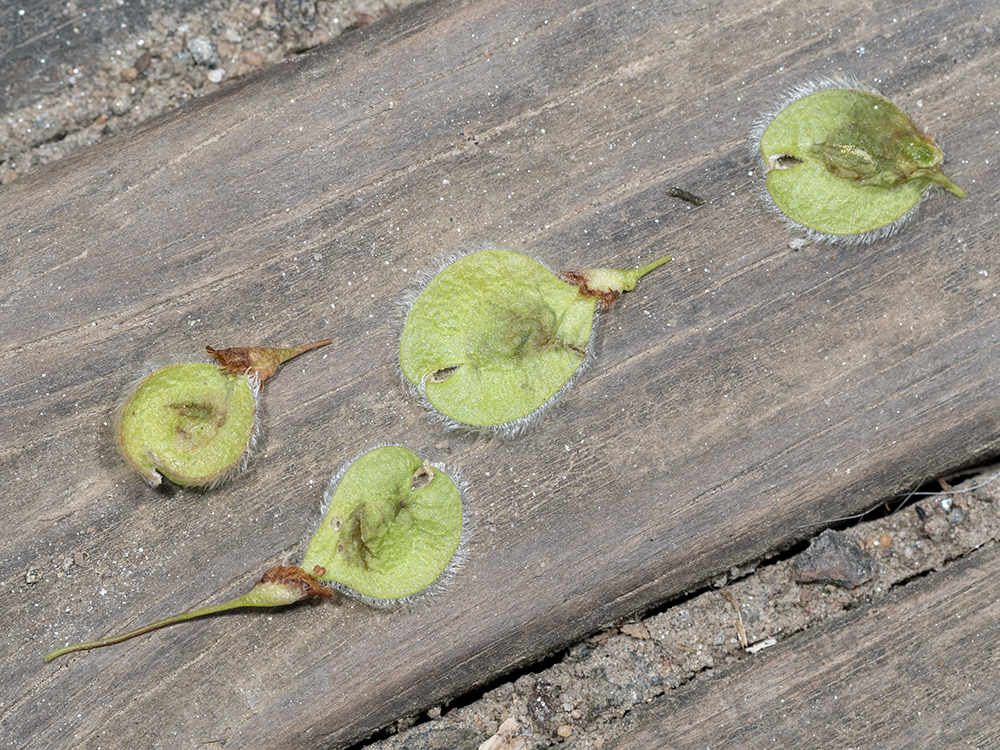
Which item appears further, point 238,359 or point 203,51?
point 203,51

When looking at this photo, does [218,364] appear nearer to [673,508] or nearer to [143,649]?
[143,649]

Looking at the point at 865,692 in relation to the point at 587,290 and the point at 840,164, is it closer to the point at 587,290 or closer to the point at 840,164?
the point at 587,290

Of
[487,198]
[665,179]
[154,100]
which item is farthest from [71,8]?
[665,179]

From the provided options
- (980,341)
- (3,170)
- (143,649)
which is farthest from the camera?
(3,170)

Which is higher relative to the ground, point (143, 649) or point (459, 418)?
point (459, 418)

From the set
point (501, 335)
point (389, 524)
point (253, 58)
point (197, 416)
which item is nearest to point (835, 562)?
point (501, 335)

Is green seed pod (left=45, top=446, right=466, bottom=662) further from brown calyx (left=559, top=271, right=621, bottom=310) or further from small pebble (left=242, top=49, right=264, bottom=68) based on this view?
small pebble (left=242, top=49, right=264, bottom=68)

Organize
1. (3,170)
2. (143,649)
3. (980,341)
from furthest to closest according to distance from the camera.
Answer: (3,170) < (980,341) < (143,649)

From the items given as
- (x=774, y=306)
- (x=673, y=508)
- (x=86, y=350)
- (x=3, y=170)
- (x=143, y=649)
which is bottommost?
(x=673, y=508)
